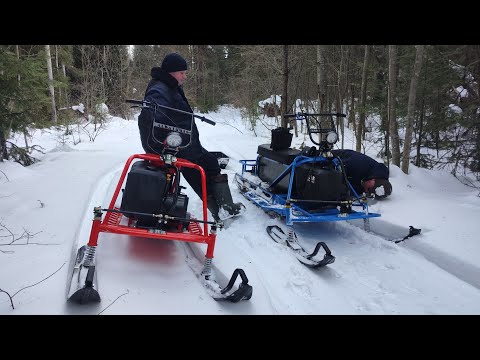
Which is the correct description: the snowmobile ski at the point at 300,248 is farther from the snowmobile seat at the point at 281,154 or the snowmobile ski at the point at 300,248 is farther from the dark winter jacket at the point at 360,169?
the dark winter jacket at the point at 360,169

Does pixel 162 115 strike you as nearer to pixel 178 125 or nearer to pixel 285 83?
pixel 178 125

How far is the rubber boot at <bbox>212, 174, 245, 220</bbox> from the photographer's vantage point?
15.8ft

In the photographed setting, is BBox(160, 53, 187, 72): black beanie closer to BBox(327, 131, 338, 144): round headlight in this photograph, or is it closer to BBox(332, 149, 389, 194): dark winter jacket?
BBox(327, 131, 338, 144): round headlight

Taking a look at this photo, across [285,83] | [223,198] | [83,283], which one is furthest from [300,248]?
[285,83]

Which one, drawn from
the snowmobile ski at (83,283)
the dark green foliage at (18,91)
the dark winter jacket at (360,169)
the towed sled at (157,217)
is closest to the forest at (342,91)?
the dark green foliage at (18,91)

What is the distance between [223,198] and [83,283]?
2.43 m

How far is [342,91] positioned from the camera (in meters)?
12.8

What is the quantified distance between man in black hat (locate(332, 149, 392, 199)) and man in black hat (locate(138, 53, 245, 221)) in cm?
210

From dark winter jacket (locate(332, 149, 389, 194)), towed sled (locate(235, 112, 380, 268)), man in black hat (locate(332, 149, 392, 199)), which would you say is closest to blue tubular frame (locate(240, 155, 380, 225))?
towed sled (locate(235, 112, 380, 268))

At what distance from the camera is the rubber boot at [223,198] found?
15.8ft

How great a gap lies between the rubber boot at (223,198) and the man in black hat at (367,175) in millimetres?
2076
